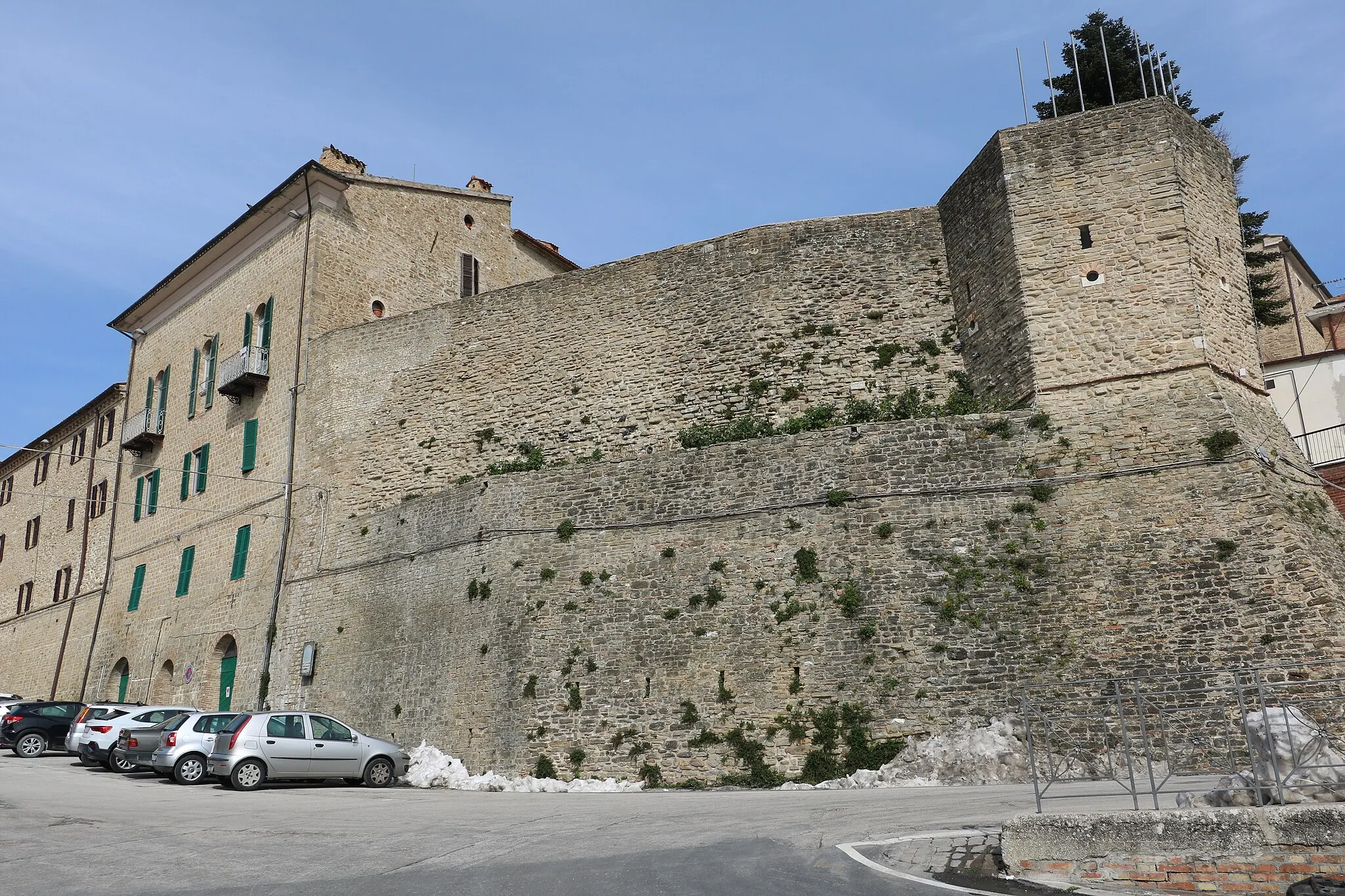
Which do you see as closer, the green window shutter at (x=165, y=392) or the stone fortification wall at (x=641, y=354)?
the stone fortification wall at (x=641, y=354)

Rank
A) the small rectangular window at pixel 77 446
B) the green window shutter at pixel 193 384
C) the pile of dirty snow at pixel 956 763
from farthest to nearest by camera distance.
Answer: the small rectangular window at pixel 77 446 < the green window shutter at pixel 193 384 < the pile of dirty snow at pixel 956 763

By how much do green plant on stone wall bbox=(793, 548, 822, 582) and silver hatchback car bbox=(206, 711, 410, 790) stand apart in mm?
7459

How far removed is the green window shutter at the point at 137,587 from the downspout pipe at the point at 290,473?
8.82m

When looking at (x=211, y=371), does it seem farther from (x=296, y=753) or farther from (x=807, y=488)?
(x=807, y=488)

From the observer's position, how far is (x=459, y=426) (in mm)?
22969

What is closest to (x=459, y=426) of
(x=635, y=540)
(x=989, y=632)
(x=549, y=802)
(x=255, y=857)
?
(x=635, y=540)

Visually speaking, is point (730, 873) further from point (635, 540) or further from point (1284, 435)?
point (1284, 435)

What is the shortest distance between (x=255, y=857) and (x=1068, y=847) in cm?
678

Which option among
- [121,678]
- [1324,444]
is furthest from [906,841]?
[121,678]

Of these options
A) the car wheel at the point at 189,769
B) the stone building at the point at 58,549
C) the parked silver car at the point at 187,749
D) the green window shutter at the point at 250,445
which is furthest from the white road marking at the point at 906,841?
the stone building at the point at 58,549

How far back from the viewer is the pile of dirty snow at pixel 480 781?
1622cm

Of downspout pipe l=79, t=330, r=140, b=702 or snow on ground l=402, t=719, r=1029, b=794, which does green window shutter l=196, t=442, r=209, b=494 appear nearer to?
downspout pipe l=79, t=330, r=140, b=702

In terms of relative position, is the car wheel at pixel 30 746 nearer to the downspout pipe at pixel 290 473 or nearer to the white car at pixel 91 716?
the white car at pixel 91 716

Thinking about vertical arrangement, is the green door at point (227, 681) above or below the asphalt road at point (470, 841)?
above
